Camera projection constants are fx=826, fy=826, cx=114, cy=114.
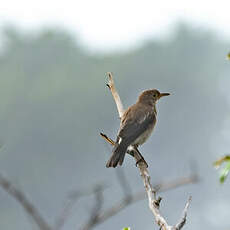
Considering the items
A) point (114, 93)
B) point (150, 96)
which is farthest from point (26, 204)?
point (150, 96)

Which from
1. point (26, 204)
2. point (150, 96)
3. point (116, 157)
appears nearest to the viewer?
point (26, 204)

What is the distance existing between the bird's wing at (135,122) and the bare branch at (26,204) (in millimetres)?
3566

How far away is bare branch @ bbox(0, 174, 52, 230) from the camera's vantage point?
2463 millimetres

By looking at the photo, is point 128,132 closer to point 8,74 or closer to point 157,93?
point 157,93

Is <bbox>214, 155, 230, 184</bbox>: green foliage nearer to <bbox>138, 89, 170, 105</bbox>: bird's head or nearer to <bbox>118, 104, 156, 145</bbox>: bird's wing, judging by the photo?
<bbox>118, 104, 156, 145</bbox>: bird's wing

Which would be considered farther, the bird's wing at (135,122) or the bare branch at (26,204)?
the bird's wing at (135,122)

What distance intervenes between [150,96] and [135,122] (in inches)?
40.4

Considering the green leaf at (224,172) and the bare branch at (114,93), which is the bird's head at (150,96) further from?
the green leaf at (224,172)

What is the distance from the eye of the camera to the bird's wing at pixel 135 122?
21.3 ft

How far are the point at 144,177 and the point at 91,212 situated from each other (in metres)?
1.37

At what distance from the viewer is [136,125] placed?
6.74 metres

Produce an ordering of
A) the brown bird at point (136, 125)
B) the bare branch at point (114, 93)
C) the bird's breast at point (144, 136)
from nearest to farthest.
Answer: the bare branch at point (114, 93), the brown bird at point (136, 125), the bird's breast at point (144, 136)

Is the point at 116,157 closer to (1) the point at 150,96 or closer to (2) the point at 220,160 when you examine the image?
(1) the point at 150,96

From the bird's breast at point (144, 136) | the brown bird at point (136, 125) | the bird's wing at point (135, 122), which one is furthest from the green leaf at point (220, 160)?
the bird's breast at point (144, 136)
